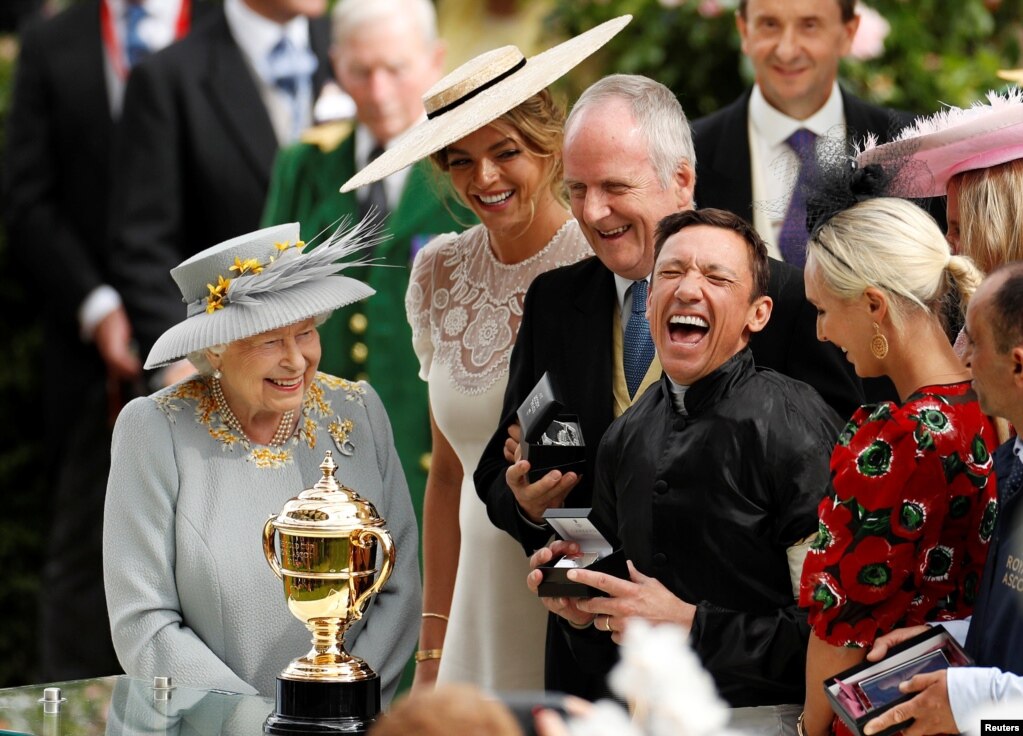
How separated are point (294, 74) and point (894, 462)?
4.37m

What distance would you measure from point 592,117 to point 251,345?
0.80m

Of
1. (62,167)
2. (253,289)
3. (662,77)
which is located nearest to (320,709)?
(253,289)

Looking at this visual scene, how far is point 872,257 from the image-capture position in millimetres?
3004

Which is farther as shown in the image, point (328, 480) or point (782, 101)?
point (782, 101)

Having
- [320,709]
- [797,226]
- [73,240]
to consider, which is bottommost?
[320,709]

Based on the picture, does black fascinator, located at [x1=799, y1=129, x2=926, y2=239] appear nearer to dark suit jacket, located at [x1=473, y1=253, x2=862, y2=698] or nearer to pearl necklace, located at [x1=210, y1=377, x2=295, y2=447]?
dark suit jacket, located at [x1=473, y1=253, x2=862, y2=698]

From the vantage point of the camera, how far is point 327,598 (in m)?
3.23

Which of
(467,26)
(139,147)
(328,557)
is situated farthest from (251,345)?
(467,26)

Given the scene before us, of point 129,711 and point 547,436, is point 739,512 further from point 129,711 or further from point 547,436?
point 129,711

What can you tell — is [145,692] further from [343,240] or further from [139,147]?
[139,147]

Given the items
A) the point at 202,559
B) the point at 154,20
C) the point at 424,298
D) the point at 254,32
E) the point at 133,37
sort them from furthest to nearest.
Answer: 1. the point at 154,20
2. the point at 133,37
3. the point at 254,32
4. the point at 424,298
5. the point at 202,559

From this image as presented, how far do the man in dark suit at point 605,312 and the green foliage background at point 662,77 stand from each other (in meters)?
2.88

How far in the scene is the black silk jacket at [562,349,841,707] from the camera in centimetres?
311

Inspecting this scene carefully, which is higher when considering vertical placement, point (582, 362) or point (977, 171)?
point (977, 171)
